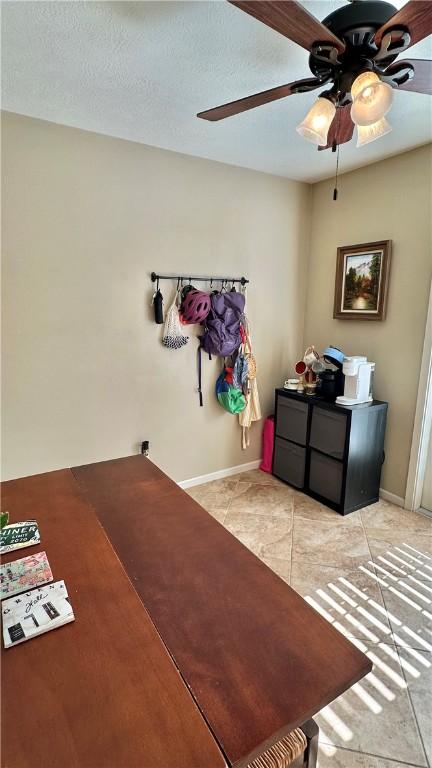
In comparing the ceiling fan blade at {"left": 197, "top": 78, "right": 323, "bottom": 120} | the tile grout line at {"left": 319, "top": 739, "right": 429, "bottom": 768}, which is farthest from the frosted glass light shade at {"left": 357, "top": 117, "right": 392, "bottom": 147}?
the tile grout line at {"left": 319, "top": 739, "right": 429, "bottom": 768}

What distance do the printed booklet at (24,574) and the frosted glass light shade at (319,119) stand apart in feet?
5.40

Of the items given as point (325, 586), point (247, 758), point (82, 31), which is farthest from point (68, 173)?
point (325, 586)

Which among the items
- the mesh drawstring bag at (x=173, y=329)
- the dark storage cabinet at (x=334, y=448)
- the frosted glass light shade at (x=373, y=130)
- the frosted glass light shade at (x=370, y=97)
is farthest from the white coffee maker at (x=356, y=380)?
the frosted glass light shade at (x=370, y=97)

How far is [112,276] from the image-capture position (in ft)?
8.21

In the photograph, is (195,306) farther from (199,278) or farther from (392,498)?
(392,498)

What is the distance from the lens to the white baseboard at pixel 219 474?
3136 millimetres

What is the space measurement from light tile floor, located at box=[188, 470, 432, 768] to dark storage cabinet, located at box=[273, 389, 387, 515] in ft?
0.40

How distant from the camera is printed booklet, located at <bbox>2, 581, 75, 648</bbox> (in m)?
0.79

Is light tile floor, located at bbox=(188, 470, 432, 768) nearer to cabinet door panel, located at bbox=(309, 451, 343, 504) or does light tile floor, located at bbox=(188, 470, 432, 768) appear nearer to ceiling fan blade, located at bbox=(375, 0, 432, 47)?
cabinet door panel, located at bbox=(309, 451, 343, 504)

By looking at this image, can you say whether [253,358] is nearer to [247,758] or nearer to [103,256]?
[103,256]

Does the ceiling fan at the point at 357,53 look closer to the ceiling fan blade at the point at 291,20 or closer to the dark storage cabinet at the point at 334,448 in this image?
the ceiling fan blade at the point at 291,20

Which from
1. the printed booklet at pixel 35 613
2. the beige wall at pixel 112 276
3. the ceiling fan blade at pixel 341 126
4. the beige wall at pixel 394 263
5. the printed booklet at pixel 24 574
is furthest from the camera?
the beige wall at pixel 394 263

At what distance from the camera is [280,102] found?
1.92 m

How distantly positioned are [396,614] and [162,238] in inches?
105
